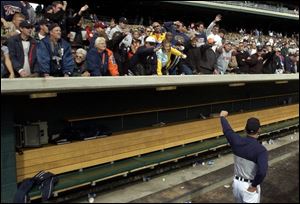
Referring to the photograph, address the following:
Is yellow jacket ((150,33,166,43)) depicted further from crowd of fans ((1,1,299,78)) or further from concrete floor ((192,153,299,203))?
concrete floor ((192,153,299,203))

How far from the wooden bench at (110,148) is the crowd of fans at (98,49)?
147cm

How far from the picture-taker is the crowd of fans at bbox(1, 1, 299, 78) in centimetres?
586

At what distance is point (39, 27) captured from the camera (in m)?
6.41

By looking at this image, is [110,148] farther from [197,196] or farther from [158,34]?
[158,34]

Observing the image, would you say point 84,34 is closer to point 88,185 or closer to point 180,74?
point 180,74

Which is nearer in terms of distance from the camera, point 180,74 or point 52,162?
point 52,162

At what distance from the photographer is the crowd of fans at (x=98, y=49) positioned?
586 centimetres

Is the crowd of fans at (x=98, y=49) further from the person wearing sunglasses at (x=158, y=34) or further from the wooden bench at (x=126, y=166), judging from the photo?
the wooden bench at (x=126, y=166)

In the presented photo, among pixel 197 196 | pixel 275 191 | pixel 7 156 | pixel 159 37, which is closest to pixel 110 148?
pixel 197 196

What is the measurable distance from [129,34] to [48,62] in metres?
2.78

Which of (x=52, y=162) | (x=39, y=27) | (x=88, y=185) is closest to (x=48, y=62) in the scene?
(x=39, y=27)

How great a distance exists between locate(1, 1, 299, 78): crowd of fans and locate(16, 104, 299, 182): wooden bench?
147 cm

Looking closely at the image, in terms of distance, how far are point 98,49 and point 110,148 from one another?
86.9 inches

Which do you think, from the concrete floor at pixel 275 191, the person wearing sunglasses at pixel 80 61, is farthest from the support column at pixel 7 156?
the concrete floor at pixel 275 191
